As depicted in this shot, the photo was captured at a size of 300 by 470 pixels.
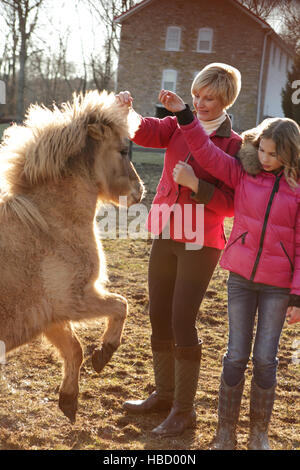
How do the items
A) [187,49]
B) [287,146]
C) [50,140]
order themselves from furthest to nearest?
[187,49] < [50,140] < [287,146]

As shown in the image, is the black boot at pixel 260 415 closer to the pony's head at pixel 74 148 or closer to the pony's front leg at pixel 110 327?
the pony's front leg at pixel 110 327

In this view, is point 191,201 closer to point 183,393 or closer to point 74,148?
point 74,148

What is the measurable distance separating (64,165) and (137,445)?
1.80 metres

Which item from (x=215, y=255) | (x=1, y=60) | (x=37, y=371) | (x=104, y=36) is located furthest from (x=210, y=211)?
(x=1, y=60)

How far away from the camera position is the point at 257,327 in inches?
121

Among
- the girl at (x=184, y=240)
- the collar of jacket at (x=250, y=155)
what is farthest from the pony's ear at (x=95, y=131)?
the collar of jacket at (x=250, y=155)

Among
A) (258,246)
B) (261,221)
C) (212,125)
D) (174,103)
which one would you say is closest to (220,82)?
(212,125)

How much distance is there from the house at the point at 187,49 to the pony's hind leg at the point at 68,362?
28052 millimetres

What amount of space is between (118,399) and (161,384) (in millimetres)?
388

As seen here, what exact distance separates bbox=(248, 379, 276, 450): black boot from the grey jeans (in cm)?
5

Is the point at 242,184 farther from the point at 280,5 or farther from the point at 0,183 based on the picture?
the point at 280,5

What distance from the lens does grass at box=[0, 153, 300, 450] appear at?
3289mm

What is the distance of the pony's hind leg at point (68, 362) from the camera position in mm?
3514

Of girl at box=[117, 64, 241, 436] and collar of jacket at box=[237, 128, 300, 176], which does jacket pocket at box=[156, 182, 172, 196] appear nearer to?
girl at box=[117, 64, 241, 436]
